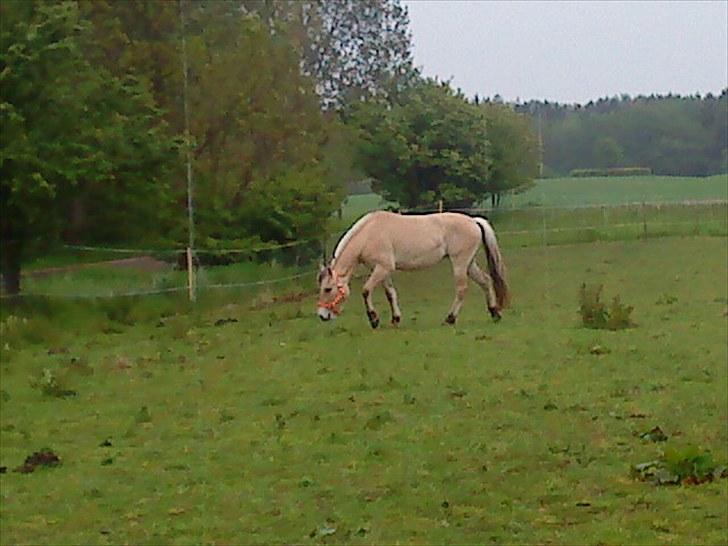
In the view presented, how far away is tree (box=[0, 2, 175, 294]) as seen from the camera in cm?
1525

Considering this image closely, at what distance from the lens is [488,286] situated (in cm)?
1434

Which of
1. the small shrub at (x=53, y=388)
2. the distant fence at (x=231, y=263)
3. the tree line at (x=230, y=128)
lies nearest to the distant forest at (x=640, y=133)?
the tree line at (x=230, y=128)

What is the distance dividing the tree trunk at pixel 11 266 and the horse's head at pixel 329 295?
4.50 m

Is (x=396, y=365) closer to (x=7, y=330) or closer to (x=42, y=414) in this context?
(x=42, y=414)

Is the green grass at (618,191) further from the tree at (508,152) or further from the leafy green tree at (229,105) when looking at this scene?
the leafy green tree at (229,105)

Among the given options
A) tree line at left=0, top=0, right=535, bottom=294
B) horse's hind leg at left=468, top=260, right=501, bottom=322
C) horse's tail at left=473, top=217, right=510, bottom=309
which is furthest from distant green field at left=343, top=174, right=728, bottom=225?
horse's tail at left=473, top=217, right=510, bottom=309

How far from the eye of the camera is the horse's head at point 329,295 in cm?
1357

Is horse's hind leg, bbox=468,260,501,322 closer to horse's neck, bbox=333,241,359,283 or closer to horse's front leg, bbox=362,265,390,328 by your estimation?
horse's front leg, bbox=362,265,390,328

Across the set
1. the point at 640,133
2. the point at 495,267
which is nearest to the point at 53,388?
the point at 495,267

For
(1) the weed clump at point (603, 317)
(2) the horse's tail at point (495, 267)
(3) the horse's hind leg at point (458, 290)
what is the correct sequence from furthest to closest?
(2) the horse's tail at point (495, 267) < (3) the horse's hind leg at point (458, 290) < (1) the weed clump at point (603, 317)

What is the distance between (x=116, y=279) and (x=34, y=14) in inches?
149

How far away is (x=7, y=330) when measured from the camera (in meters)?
13.6

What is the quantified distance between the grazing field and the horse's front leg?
0.66 ft

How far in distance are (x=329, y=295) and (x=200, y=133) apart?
8073 millimetres
